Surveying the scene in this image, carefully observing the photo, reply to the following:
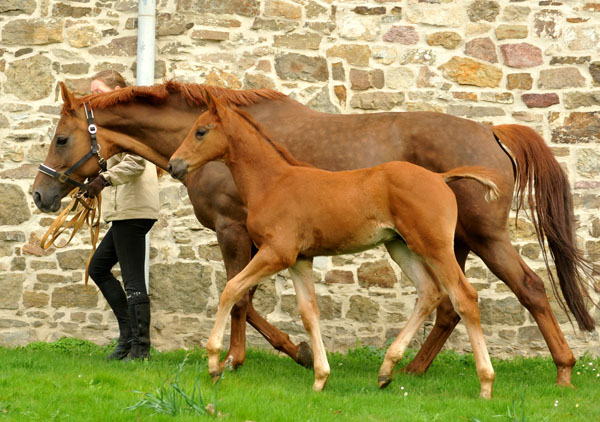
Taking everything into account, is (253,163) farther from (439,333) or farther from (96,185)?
(439,333)

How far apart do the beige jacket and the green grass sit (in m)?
1.16

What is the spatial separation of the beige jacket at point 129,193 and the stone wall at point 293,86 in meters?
1.56

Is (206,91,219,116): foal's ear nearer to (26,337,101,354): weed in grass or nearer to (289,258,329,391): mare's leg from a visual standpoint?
(289,258,329,391): mare's leg

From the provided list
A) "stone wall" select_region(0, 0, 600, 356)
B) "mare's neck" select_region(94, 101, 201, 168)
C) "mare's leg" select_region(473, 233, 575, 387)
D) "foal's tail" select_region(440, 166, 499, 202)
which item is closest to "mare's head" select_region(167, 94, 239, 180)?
"mare's neck" select_region(94, 101, 201, 168)

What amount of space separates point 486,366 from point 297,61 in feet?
13.5

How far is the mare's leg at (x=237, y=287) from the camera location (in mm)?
4715

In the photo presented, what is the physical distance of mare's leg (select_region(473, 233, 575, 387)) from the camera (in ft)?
17.7

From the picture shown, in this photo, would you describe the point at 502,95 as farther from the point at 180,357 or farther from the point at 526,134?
the point at 180,357

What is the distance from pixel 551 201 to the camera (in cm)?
594

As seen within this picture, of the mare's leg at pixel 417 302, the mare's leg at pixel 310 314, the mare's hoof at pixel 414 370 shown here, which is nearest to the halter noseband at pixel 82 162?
the mare's leg at pixel 310 314

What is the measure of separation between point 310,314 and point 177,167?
1269mm

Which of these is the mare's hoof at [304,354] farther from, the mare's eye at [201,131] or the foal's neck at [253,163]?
the mare's eye at [201,131]

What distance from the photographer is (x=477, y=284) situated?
7473mm

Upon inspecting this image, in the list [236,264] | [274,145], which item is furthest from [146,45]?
[274,145]
